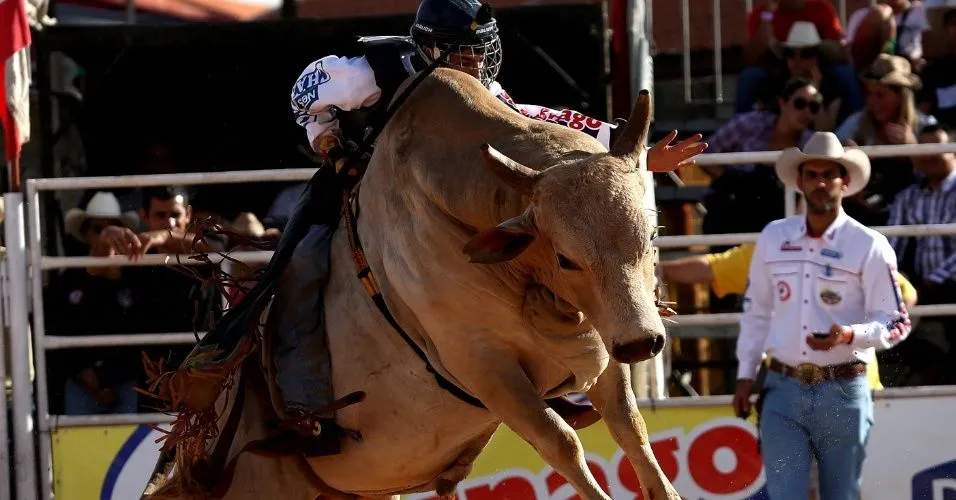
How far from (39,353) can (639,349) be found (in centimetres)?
456

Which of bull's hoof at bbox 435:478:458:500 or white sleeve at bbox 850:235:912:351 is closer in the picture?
bull's hoof at bbox 435:478:458:500

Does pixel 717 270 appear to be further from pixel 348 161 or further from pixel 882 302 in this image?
pixel 348 161

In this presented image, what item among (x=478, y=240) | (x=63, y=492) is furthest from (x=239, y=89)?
(x=478, y=240)

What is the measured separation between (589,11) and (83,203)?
126 inches

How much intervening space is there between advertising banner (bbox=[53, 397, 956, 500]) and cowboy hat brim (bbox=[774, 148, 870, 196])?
3.57 ft

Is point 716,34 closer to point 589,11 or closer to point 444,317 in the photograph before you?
point 589,11

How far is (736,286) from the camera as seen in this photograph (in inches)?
316

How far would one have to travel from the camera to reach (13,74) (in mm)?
8117

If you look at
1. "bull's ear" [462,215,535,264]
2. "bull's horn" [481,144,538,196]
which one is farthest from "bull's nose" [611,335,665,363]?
"bull's horn" [481,144,538,196]

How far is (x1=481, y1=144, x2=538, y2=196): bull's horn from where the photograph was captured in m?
4.43

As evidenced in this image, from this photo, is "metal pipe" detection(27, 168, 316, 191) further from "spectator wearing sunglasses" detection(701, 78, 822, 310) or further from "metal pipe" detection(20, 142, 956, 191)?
"spectator wearing sunglasses" detection(701, 78, 822, 310)

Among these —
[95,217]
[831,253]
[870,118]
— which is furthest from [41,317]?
[870,118]

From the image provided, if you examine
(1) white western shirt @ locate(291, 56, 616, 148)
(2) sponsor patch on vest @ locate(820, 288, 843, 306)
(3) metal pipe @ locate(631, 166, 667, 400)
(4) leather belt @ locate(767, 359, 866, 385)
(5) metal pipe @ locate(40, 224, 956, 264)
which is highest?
(1) white western shirt @ locate(291, 56, 616, 148)

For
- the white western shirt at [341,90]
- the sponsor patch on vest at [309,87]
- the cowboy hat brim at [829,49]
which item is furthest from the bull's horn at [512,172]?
the cowboy hat brim at [829,49]
